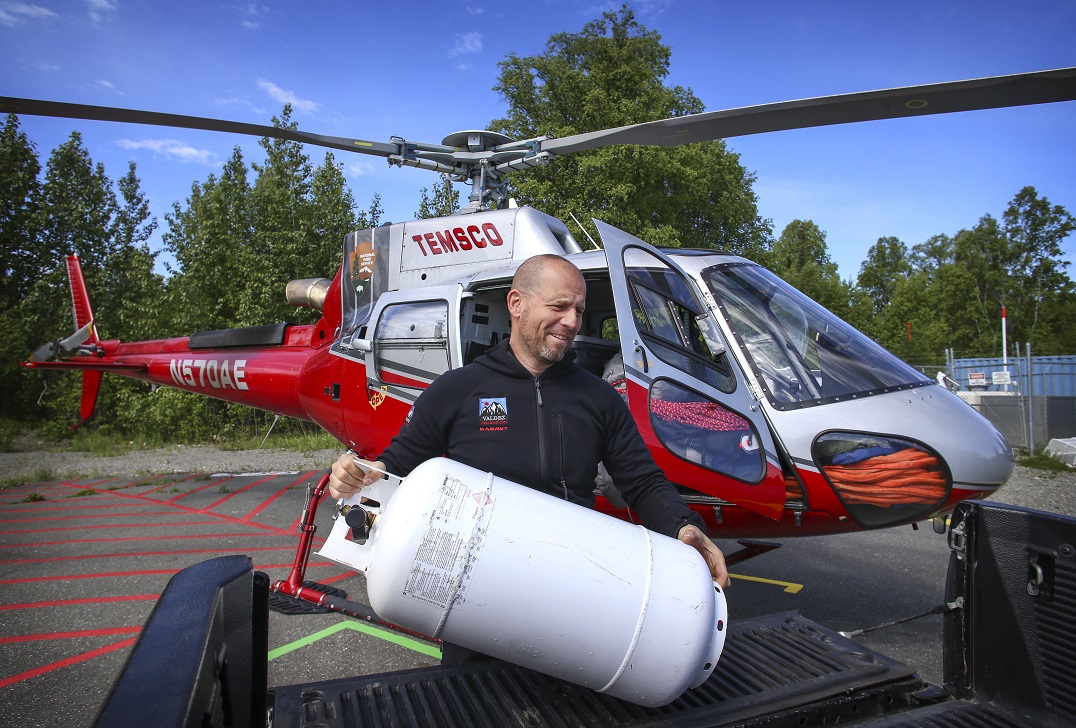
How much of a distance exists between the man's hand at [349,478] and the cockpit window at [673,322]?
230 centimetres

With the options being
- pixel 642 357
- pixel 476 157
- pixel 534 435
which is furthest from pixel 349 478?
pixel 476 157

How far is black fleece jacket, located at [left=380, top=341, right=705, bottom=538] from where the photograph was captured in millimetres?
1948

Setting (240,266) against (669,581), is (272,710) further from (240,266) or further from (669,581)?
(240,266)

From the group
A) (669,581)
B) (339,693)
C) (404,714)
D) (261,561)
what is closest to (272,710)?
(339,693)

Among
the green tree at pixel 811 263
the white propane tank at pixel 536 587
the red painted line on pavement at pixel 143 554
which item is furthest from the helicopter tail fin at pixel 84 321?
the green tree at pixel 811 263

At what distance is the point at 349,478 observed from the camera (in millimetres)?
1717

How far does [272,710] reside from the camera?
1596 mm

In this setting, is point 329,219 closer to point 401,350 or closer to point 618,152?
point 618,152

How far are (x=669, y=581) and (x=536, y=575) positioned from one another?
34 centimetres

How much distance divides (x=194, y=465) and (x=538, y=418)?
12.2 m

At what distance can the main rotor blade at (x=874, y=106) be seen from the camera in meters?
3.10

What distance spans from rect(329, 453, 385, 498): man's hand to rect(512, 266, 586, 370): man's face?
0.64 meters

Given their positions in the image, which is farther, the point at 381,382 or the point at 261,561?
the point at 261,561

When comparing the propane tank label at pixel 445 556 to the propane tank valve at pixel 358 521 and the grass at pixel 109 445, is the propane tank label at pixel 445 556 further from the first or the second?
the grass at pixel 109 445
